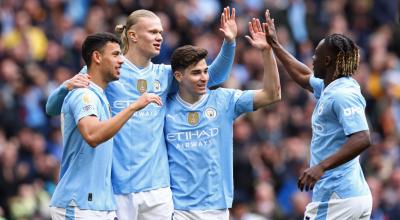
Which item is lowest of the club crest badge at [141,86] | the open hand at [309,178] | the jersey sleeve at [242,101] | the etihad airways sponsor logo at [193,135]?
the open hand at [309,178]

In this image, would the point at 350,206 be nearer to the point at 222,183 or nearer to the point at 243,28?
the point at 222,183

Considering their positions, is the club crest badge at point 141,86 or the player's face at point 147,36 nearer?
the club crest badge at point 141,86

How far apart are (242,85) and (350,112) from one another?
10009 mm

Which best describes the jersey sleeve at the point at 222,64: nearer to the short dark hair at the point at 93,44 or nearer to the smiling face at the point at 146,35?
the smiling face at the point at 146,35

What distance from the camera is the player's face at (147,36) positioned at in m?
11.7

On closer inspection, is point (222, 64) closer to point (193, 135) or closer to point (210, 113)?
point (210, 113)

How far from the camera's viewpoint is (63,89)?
1099 centimetres

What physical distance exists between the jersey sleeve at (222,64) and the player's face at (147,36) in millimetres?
574

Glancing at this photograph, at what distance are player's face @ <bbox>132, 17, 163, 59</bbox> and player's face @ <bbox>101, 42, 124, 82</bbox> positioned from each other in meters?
0.62

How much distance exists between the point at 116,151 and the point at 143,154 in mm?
249

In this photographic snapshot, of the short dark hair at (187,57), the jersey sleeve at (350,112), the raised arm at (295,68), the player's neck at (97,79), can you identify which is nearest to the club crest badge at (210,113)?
the short dark hair at (187,57)

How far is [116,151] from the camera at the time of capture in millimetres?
11383

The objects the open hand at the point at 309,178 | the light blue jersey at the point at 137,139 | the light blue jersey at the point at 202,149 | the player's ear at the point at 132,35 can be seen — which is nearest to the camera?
the open hand at the point at 309,178

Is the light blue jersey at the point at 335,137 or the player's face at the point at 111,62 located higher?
the player's face at the point at 111,62
